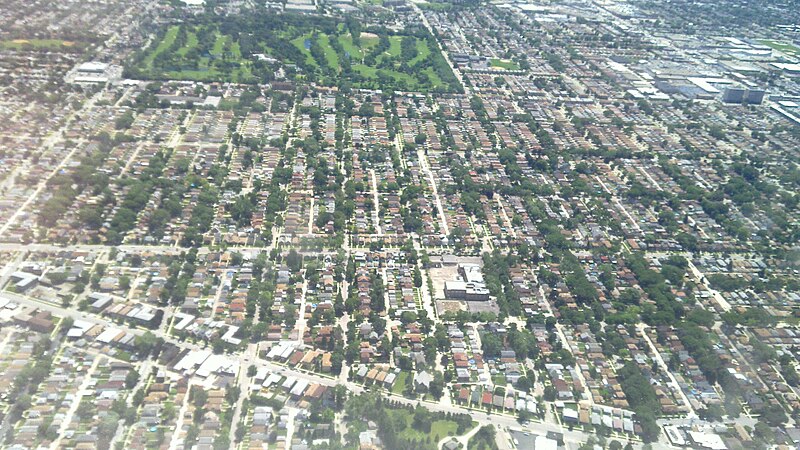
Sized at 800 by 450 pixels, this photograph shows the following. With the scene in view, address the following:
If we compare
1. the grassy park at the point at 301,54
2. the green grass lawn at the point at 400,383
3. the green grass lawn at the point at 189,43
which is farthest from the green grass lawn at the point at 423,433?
the green grass lawn at the point at 189,43

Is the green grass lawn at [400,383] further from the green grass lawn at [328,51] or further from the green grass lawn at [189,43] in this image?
the green grass lawn at [189,43]

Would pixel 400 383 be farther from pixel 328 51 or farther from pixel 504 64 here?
pixel 504 64

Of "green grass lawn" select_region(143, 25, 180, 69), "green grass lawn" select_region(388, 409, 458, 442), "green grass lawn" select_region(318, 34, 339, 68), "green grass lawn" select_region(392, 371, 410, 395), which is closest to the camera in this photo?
"green grass lawn" select_region(388, 409, 458, 442)

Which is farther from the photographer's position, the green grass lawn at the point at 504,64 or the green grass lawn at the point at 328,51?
the green grass lawn at the point at 504,64

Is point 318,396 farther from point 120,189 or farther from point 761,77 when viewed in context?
point 761,77

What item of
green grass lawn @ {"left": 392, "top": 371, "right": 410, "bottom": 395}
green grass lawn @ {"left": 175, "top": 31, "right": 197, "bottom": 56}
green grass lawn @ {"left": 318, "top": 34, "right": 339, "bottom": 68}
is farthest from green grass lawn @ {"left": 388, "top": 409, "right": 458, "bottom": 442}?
green grass lawn @ {"left": 175, "top": 31, "right": 197, "bottom": 56}

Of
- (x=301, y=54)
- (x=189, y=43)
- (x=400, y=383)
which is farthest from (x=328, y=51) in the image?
(x=400, y=383)

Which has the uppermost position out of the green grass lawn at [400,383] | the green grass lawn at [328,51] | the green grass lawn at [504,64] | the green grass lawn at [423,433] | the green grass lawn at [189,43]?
the green grass lawn at [189,43]

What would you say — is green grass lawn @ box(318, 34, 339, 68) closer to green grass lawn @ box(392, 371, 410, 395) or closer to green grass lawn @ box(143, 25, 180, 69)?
green grass lawn @ box(143, 25, 180, 69)
